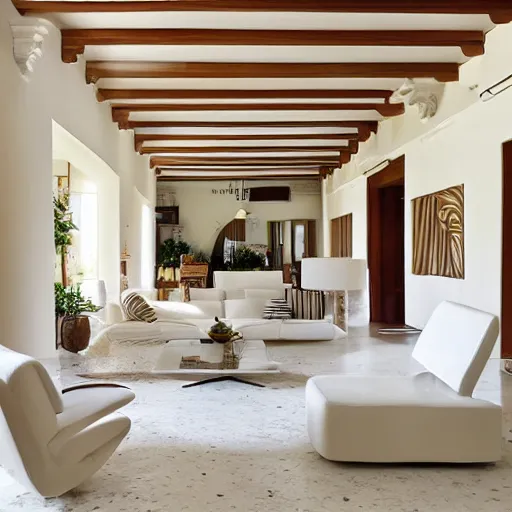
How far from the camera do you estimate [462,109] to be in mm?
6762

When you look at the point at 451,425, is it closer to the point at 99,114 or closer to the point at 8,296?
the point at 8,296

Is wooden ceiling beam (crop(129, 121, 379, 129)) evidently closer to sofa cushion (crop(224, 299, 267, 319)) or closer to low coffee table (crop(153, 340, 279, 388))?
sofa cushion (crop(224, 299, 267, 319))

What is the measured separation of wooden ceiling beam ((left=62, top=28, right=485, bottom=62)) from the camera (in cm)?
558

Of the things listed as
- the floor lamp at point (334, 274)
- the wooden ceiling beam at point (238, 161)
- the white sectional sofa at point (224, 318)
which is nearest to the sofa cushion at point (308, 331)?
the white sectional sofa at point (224, 318)

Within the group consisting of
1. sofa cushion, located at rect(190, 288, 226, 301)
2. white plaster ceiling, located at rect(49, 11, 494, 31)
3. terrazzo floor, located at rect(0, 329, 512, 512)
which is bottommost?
terrazzo floor, located at rect(0, 329, 512, 512)

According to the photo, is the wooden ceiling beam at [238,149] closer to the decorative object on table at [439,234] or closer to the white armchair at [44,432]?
the decorative object on table at [439,234]

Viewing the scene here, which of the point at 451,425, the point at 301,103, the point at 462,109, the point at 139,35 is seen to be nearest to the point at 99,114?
the point at 139,35

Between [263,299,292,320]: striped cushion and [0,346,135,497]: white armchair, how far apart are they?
188 inches

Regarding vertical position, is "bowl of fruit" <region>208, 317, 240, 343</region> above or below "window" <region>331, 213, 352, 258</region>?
below

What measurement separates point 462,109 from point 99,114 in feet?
13.6

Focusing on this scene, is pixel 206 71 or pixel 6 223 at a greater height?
pixel 206 71

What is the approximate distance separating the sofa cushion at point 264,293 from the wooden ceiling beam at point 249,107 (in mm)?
2392

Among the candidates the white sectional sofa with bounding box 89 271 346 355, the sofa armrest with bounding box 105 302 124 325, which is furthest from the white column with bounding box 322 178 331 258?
the sofa armrest with bounding box 105 302 124 325

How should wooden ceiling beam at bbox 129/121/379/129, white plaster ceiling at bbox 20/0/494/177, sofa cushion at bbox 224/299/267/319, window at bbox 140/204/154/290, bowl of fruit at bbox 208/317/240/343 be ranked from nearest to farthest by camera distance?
1. bowl of fruit at bbox 208/317/240/343
2. white plaster ceiling at bbox 20/0/494/177
3. sofa cushion at bbox 224/299/267/319
4. wooden ceiling beam at bbox 129/121/379/129
5. window at bbox 140/204/154/290
